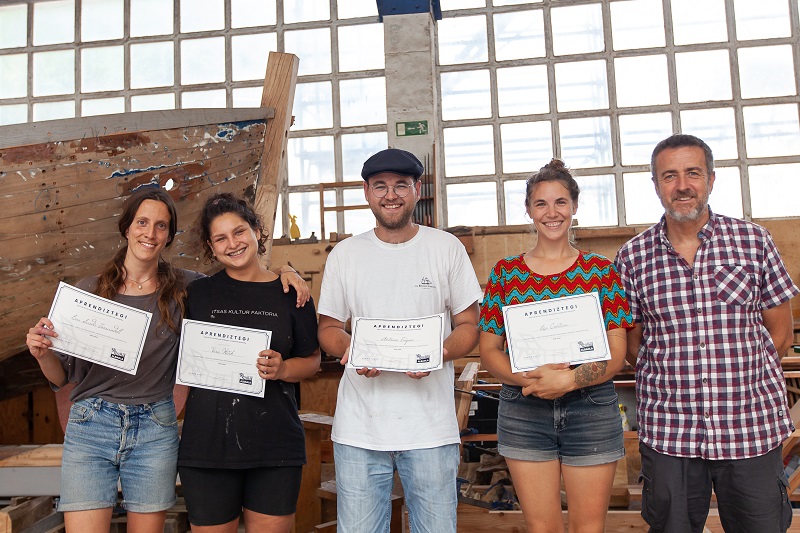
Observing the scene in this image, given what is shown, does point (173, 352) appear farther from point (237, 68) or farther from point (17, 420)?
point (237, 68)

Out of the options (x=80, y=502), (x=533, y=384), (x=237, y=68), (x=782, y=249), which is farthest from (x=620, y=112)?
(x=80, y=502)

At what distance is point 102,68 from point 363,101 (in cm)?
342

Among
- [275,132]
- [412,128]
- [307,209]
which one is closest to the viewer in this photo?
[275,132]

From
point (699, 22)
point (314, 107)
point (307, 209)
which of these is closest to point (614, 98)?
point (699, 22)

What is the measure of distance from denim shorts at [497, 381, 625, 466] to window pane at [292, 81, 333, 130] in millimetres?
6756

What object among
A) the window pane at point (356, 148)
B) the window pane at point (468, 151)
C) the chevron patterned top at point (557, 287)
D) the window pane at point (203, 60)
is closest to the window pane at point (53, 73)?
the window pane at point (203, 60)

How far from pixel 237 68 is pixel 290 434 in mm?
7267

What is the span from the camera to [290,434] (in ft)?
5.90

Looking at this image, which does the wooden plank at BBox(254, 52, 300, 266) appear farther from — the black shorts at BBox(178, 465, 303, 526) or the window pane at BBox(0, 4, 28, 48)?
the window pane at BBox(0, 4, 28, 48)

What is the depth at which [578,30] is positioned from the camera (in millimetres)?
7727

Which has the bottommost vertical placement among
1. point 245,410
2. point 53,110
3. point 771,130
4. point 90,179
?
point 245,410

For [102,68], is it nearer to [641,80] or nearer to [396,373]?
[641,80]

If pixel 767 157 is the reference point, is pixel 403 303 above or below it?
below

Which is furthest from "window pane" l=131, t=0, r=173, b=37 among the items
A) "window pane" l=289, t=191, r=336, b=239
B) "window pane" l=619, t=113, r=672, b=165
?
"window pane" l=619, t=113, r=672, b=165
